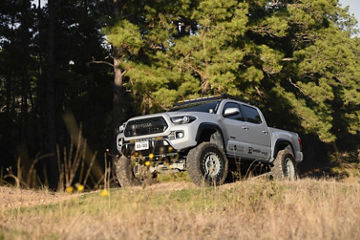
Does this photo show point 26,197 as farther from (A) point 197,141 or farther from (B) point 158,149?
(A) point 197,141

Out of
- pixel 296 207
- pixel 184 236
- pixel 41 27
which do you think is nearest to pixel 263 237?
pixel 184 236

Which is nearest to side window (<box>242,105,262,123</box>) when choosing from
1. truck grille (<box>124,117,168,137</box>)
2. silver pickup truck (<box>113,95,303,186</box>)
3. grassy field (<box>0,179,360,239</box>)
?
silver pickup truck (<box>113,95,303,186</box>)

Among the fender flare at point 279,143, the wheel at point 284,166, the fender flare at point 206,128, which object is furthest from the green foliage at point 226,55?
the fender flare at point 206,128

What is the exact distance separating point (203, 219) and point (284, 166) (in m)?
6.46

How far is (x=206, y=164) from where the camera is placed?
8.74 meters

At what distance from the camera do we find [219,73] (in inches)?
686

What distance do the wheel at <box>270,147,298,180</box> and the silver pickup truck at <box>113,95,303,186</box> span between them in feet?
0.08

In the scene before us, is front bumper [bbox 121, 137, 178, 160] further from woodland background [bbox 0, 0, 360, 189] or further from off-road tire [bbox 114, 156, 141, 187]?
woodland background [bbox 0, 0, 360, 189]

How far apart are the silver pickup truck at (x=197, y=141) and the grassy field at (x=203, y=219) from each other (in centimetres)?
131

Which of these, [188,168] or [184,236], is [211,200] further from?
[184,236]

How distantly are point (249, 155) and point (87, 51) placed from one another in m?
16.5

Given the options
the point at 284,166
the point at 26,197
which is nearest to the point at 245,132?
the point at 284,166

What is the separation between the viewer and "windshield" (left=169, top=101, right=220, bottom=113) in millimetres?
9809

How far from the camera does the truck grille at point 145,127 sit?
346 inches
